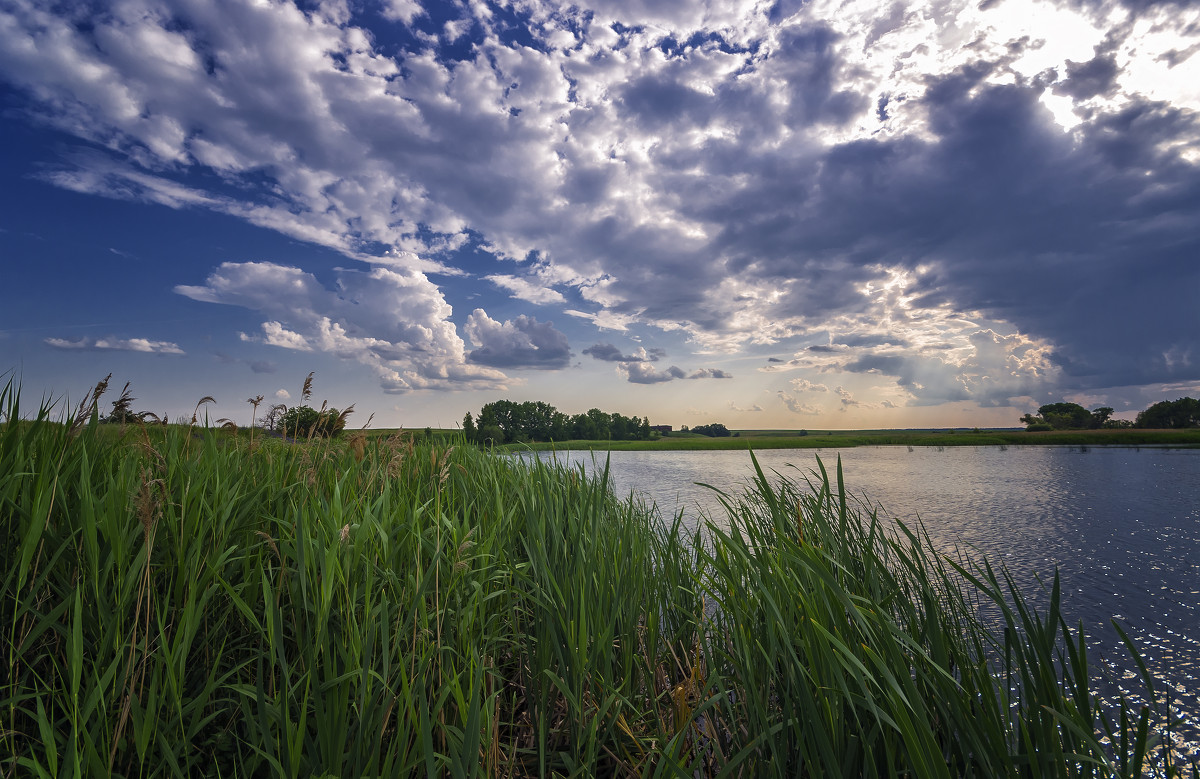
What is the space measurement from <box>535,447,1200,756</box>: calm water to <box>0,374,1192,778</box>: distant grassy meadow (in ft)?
4.34

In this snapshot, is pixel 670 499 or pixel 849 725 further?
pixel 670 499

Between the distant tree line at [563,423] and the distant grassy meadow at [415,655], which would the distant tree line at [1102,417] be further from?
the distant grassy meadow at [415,655]

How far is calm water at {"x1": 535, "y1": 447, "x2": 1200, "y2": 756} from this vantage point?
7641 mm

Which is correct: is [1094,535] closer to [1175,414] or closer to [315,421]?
[315,421]

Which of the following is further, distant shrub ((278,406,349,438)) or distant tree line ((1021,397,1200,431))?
distant tree line ((1021,397,1200,431))

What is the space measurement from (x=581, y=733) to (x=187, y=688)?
2192 millimetres

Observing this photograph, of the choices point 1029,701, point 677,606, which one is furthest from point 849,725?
point 677,606

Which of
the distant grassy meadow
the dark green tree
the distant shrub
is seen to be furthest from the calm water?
the dark green tree

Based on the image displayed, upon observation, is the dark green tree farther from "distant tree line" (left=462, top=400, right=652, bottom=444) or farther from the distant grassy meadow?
the distant grassy meadow

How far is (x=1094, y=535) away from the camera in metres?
14.9

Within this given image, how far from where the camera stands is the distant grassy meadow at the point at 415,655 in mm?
2029

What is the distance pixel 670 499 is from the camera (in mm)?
17969

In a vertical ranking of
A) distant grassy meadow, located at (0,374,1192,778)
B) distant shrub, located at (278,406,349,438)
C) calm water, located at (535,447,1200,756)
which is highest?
distant shrub, located at (278,406,349,438)

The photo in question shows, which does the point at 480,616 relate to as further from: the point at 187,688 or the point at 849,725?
the point at 849,725
